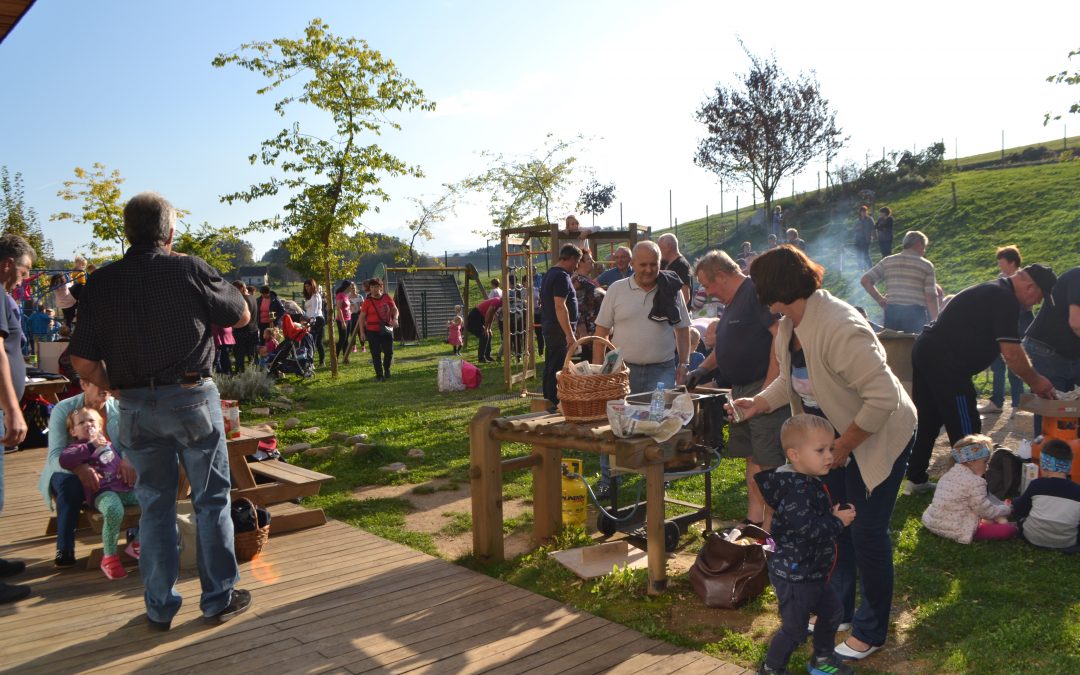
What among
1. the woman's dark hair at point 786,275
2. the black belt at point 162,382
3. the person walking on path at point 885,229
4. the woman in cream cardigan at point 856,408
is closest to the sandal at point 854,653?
the woman in cream cardigan at point 856,408

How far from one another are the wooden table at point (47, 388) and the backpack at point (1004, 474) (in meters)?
8.14

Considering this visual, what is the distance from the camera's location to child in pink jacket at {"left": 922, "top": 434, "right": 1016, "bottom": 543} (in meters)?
5.01

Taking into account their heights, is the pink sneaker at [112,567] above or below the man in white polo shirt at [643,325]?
below

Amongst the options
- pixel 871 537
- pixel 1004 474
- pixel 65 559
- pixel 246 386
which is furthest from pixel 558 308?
pixel 246 386

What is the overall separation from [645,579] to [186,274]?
2746mm

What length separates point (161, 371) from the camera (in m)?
3.87

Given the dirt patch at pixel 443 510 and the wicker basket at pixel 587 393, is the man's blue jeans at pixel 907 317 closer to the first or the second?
the dirt patch at pixel 443 510

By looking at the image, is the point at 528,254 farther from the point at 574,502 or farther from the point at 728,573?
the point at 728,573

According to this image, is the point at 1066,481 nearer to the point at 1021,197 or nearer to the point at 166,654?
the point at 166,654

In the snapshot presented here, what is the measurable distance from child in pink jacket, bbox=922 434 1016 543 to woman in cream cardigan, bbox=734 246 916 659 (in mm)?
1830

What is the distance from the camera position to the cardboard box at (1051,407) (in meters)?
5.42

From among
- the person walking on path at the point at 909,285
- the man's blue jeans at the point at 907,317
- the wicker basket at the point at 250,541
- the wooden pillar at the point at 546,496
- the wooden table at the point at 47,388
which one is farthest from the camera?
the man's blue jeans at the point at 907,317

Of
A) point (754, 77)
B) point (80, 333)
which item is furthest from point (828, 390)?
point (754, 77)

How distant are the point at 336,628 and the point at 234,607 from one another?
59 centimetres
